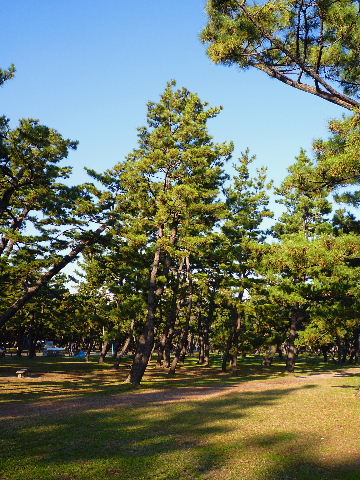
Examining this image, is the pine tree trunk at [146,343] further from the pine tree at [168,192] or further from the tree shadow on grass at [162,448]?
the tree shadow on grass at [162,448]

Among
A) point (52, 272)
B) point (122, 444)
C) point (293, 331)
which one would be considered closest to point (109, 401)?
point (122, 444)

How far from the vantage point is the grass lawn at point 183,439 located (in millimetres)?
6648

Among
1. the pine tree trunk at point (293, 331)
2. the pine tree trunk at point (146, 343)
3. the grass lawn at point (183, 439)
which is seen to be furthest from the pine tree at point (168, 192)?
the pine tree trunk at point (293, 331)

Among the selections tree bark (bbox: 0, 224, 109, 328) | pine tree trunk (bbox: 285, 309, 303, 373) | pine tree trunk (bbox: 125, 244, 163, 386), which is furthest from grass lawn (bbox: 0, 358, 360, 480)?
pine tree trunk (bbox: 285, 309, 303, 373)

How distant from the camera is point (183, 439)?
883 centimetres

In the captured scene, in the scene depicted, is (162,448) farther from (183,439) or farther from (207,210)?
(207,210)

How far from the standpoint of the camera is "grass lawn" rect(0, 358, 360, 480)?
21.8ft

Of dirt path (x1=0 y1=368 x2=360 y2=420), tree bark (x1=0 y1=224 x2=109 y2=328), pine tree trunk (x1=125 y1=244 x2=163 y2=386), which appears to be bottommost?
dirt path (x1=0 y1=368 x2=360 y2=420)

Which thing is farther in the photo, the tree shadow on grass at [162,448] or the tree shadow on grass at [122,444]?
the tree shadow on grass at [122,444]

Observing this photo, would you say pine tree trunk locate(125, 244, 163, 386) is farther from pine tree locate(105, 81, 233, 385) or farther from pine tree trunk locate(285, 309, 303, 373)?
pine tree trunk locate(285, 309, 303, 373)

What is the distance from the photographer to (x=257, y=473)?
256 inches

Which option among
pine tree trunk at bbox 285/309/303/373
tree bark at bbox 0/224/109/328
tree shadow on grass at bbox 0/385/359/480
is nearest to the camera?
tree shadow on grass at bbox 0/385/359/480

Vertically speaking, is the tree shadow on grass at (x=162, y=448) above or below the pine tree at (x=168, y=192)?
below

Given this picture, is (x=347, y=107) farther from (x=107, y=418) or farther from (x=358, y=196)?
(x=107, y=418)
